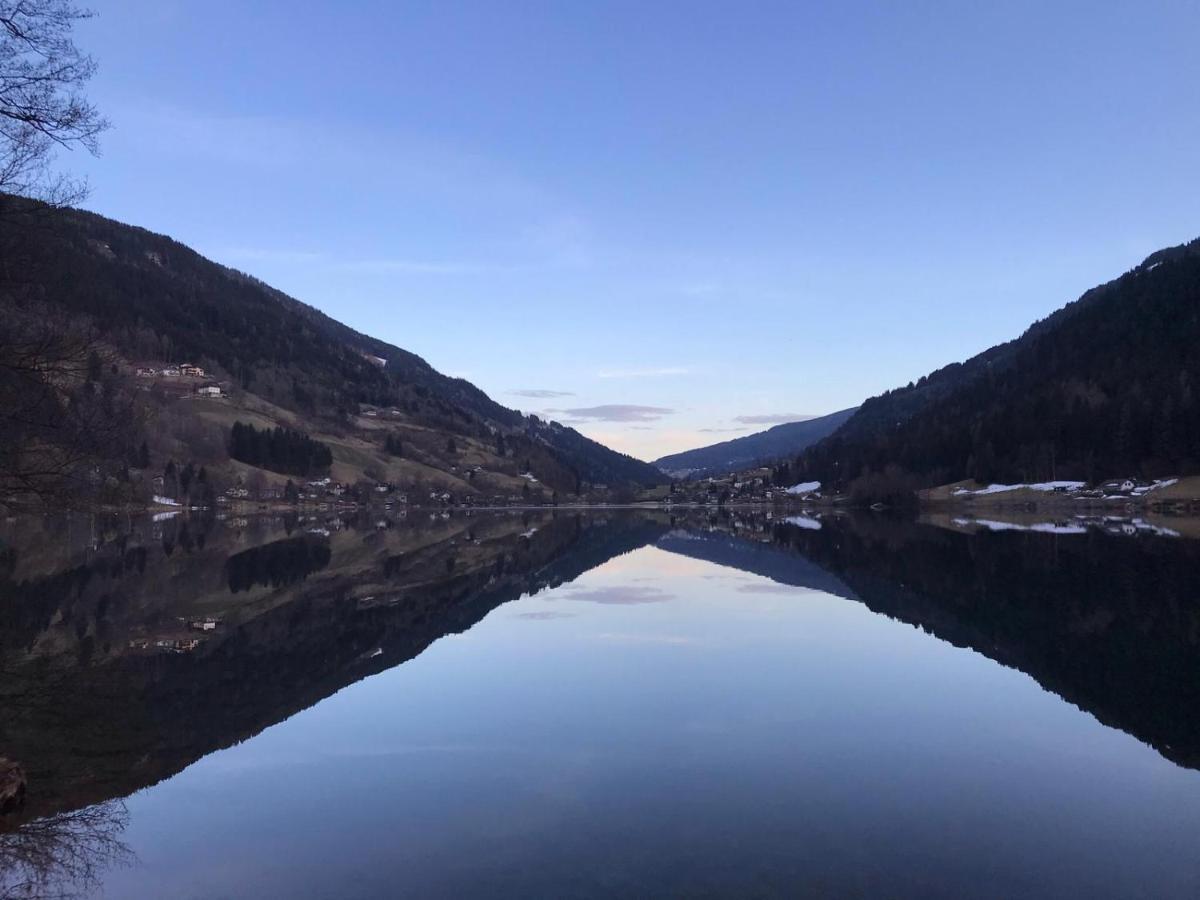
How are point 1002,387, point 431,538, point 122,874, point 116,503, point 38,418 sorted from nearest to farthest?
1. point 122,874
2. point 38,418
3. point 116,503
4. point 431,538
5. point 1002,387

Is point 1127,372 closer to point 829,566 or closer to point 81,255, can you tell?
point 829,566

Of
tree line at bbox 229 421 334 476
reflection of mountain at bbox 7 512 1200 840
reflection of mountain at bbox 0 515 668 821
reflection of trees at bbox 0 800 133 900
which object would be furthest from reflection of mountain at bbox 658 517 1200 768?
tree line at bbox 229 421 334 476

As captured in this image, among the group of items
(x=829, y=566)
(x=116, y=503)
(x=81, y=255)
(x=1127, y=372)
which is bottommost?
(x=829, y=566)

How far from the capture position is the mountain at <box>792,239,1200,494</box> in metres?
119

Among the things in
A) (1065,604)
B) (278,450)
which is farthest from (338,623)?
(278,450)

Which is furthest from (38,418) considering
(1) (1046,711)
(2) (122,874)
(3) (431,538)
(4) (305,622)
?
(3) (431,538)

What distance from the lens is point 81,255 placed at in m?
14.7

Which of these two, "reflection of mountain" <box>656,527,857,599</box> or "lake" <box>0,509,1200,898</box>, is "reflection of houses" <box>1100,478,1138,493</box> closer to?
"reflection of mountain" <box>656,527,857,599</box>

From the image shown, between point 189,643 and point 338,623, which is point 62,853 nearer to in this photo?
point 189,643

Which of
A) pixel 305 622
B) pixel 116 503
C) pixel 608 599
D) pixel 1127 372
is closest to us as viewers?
pixel 116 503

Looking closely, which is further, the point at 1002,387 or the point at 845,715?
the point at 1002,387

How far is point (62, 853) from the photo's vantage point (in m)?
9.24

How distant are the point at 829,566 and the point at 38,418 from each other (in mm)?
37013

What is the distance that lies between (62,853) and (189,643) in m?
14.9
